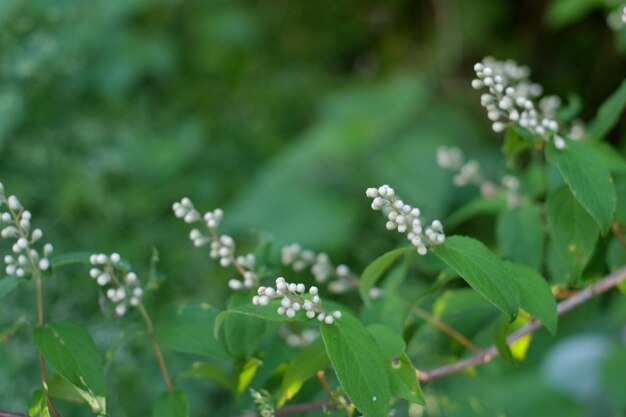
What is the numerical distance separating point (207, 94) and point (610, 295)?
4.29ft

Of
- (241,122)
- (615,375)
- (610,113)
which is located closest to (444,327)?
(610,113)

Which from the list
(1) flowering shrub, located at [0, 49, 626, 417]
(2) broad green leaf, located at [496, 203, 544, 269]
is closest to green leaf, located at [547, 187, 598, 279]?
(1) flowering shrub, located at [0, 49, 626, 417]

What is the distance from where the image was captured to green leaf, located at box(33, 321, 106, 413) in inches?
29.5

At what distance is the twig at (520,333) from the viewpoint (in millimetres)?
897

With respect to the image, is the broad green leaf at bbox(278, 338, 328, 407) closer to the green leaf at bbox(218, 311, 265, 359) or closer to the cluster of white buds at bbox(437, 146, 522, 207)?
the green leaf at bbox(218, 311, 265, 359)

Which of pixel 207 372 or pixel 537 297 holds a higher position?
pixel 537 297

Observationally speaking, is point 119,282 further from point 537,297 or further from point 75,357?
point 537,297

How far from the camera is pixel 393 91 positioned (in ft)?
8.17

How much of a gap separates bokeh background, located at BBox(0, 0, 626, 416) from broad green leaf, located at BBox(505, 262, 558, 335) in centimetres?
75

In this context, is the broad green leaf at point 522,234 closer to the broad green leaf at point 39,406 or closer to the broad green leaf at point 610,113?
the broad green leaf at point 610,113

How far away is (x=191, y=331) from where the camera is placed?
2.80 feet

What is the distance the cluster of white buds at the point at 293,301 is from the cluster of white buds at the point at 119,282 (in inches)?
6.8

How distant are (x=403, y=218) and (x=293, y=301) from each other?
0.12 m

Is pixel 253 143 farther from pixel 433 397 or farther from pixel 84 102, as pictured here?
pixel 433 397
